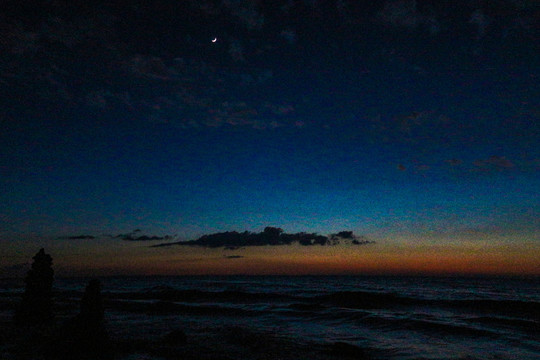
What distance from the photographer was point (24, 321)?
71.3 ft

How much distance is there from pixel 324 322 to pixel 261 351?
1460 cm

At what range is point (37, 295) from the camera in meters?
22.1

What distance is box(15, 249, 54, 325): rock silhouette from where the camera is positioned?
21656 millimetres

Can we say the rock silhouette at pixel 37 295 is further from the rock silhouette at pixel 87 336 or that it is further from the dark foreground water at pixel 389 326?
the rock silhouette at pixel 87 336

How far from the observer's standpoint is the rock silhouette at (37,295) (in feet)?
71.1

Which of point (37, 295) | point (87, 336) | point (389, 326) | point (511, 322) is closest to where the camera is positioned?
point (87, 336)

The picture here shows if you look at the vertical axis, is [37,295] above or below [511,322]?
above

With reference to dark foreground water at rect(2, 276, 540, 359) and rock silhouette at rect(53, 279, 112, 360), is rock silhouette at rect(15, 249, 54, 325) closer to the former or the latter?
dark foreground water at rect(2, 276, 540, 359)

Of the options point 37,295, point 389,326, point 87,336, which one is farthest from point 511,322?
point 37,295

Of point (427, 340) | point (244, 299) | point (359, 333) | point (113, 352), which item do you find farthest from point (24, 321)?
point (244, 299)

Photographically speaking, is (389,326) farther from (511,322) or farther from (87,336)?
(87,336)

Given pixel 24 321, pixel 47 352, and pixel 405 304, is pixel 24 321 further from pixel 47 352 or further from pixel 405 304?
pixel 405 304

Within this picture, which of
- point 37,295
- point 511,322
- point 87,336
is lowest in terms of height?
point 511,322

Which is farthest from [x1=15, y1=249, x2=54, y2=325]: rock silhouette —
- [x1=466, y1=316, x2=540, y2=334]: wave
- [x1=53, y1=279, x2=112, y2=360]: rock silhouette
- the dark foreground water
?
[x1=466, y1=316, x2=540, y2=334]: wave
